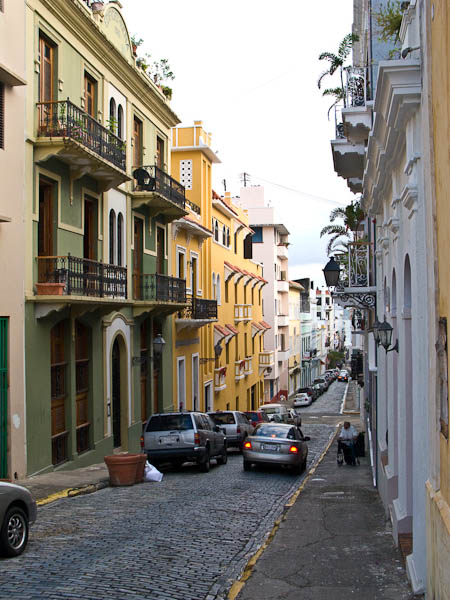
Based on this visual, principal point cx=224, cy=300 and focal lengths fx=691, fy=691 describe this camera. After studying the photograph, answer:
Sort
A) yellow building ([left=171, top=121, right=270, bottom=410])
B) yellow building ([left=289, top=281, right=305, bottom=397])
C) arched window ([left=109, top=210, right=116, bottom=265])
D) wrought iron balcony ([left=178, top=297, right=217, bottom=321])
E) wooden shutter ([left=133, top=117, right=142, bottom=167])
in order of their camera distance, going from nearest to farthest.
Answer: arched window ([left=109, top=210, right=116, bottom=265]), wooden shutter ([left=133, top=117, right=142, bottom=167]), wrought iron balcony ([left=178, top=297, right=217, bottom=321]), yellow building ([left=171, top=121, right=270, bottom=410]), yellow building ([left=289, top=281, right=305, bottom=397])

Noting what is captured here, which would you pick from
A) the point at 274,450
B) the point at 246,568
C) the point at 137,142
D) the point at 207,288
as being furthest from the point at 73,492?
the point at 207,288

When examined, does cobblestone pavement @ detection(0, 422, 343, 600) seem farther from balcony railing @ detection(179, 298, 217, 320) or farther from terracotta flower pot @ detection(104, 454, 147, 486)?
balcony railing @ detection(179, 298, 217, 320)

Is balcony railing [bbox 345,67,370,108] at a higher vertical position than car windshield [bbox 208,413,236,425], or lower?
higher

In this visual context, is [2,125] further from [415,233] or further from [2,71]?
[415,233]

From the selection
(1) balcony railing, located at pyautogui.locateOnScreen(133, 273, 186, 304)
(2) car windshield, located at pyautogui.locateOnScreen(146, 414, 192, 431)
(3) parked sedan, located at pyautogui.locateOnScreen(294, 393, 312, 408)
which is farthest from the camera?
(3) parked sedan, located at pyautogui.locateOnScreen(294, 393, 312, 408)

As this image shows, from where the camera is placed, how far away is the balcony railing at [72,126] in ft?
51.6

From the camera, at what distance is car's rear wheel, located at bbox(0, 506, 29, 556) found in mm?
8289

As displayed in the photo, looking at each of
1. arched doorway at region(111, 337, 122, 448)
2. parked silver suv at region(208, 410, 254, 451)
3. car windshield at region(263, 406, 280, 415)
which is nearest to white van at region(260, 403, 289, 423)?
car windshield at region(263, 406, 280, 415)

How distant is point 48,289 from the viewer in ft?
51.1

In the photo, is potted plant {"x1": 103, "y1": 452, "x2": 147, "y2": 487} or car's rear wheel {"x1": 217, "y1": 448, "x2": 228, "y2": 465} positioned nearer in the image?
potted plant {"x1": 103, "y1": 452, "x2": 147, "y2": 487}

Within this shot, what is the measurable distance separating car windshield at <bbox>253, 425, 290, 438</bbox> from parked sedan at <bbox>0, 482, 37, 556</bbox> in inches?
383

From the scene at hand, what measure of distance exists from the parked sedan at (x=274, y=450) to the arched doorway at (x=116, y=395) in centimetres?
538

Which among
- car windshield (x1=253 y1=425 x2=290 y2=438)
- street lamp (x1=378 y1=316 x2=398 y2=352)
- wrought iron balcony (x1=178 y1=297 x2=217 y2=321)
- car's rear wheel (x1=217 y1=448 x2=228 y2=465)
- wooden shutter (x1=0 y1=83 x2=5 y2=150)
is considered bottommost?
car's rear wheel (x1=217 y1=448 x2=228 y2=465)

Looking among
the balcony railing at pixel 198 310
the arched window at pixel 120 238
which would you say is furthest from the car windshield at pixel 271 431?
the balcony railing at pixel 198 310
